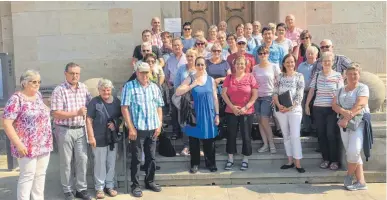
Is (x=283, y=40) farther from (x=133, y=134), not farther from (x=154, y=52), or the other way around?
(x=133, y=134)

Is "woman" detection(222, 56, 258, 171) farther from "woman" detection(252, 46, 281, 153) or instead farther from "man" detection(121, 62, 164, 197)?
"man" detection(121, 62, 164, 197)

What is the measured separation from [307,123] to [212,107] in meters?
1.80

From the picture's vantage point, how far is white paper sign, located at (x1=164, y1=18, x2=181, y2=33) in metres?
9.41

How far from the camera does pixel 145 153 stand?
5941 mm

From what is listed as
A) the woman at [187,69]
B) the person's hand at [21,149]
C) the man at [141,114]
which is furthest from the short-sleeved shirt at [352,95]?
the person's hand at [21,149]

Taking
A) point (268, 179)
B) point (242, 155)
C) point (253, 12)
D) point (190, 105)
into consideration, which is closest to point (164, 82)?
point (190, 105)

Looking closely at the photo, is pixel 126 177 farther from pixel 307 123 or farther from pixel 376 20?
pixel 376 20

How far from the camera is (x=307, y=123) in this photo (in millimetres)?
7098

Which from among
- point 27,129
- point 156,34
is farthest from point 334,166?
point 27,129

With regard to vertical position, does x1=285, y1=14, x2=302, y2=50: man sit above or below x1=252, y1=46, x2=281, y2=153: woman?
above

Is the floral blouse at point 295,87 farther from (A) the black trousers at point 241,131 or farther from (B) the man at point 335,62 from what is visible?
(A) the black trousers at point 241,131

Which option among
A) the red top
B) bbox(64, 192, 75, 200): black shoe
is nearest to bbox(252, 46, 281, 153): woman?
the red top

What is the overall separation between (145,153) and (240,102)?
1.49 meters

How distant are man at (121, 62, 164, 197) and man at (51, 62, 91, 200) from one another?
54 centimetres
